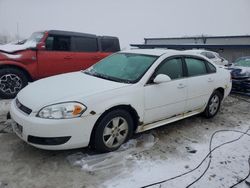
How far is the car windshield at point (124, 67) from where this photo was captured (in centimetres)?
408

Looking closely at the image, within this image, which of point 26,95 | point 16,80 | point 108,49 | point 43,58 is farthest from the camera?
point 108,49

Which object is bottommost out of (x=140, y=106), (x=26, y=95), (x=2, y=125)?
(x=2, y=125)

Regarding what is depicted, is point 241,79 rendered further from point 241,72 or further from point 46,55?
point 46,55

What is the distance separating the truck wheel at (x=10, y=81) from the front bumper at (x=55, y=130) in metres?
3.18

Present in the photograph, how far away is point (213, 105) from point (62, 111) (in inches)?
143

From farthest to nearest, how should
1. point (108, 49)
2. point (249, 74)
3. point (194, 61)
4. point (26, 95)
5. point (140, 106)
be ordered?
1. point (249, 74)
2. point (108, 49)
3. point (194, 61)
4. point (140, 106)
5. point (26, 95)

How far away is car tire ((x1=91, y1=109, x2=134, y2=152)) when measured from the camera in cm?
351

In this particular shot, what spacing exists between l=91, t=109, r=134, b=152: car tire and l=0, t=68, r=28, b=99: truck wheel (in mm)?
3651

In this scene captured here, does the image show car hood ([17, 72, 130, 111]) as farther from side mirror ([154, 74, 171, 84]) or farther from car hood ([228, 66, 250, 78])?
car hood ([228, 66, 250, 78])

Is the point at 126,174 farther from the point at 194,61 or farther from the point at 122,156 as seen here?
the point at 194,61

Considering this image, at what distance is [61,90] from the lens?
3594 mm

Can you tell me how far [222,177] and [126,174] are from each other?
1.28 m

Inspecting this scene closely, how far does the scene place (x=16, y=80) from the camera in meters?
6.34

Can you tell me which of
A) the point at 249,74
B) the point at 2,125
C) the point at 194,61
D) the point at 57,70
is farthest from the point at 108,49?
the point at 249,74
